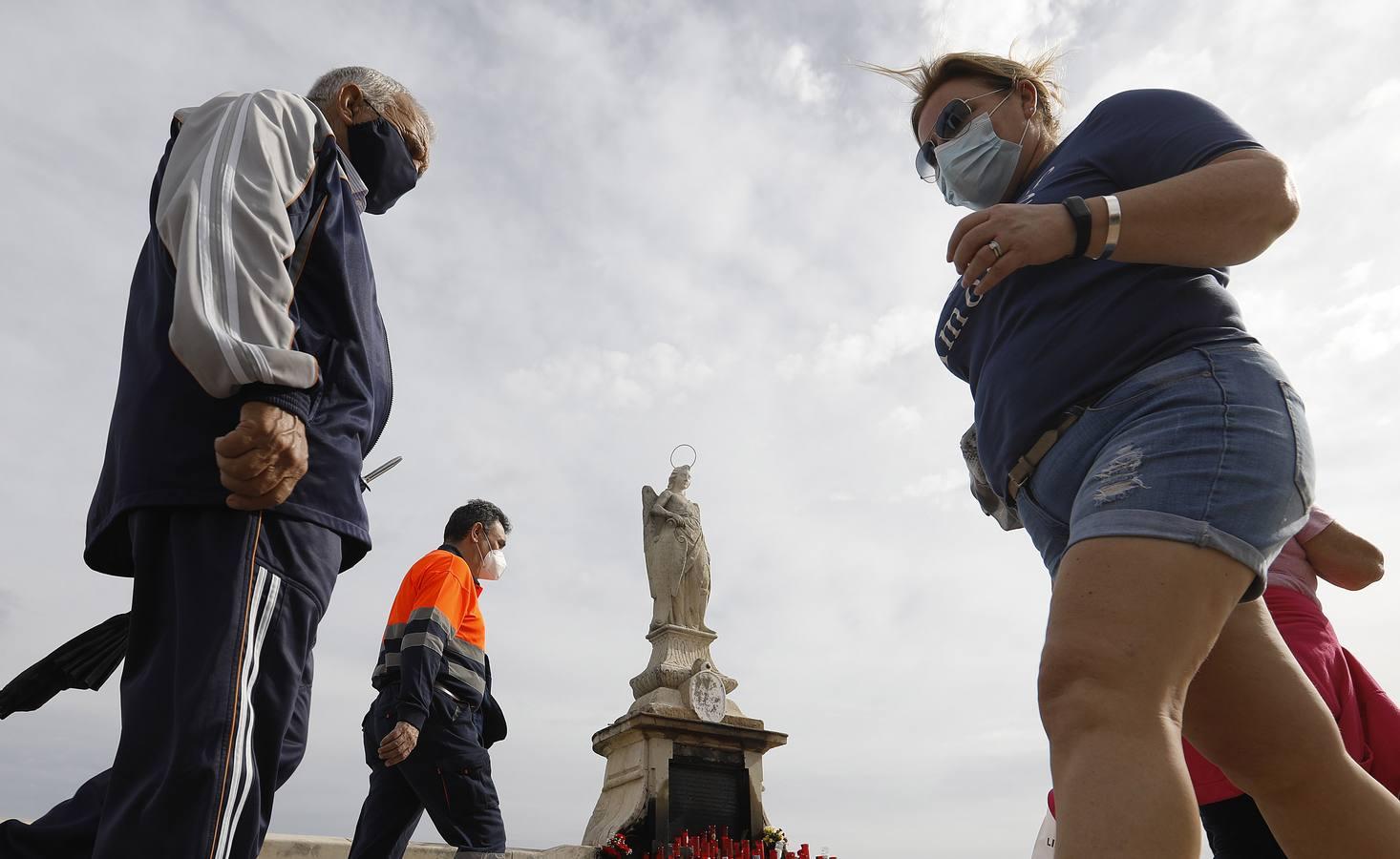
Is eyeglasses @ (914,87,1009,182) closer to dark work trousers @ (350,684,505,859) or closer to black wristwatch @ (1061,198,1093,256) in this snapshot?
black wristwatch @ (1061,198,1093,256)

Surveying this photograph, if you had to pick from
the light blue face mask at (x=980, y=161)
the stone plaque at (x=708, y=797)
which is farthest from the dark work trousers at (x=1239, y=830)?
the stone plaque at (x=708, y=797)

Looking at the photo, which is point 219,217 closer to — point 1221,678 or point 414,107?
point 414,107

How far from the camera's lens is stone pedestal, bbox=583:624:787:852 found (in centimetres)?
977

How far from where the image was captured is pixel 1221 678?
163 cm

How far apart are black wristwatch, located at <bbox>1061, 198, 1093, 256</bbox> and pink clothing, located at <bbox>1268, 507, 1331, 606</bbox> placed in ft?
4.54

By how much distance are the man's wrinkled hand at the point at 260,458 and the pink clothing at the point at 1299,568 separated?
2.32 m

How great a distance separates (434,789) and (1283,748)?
372 centimetres

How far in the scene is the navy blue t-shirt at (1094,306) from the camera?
1650mm

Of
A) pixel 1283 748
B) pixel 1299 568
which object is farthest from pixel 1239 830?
pixel 1283 748

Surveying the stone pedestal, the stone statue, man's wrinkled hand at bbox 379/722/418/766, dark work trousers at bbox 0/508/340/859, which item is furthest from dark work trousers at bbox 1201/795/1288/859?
the stone statue

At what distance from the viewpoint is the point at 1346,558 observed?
2.58 metres

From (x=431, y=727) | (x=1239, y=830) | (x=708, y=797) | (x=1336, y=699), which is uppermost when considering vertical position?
(x=708, y=797)

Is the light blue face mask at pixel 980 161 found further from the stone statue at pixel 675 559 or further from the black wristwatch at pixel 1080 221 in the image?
the stone statue at pixel 675 559

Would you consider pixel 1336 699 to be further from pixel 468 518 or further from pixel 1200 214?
pixel 468 518
